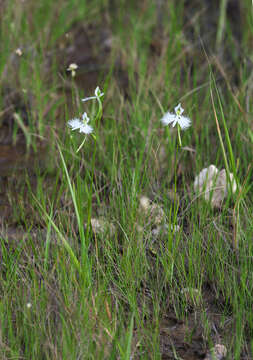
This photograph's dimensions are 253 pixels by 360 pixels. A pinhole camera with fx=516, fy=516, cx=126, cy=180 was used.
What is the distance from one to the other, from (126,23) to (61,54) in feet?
2.23

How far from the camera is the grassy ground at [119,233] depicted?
150cm

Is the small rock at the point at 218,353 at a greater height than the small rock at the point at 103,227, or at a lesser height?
lesser

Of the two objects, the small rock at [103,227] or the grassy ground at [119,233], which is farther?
the small rock at [103,227]

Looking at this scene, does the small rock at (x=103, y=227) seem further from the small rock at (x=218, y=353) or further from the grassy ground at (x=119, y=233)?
the small rock at (x=218, y=353)

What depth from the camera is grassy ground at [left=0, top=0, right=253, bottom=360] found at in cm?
150

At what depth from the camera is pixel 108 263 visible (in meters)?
1.75

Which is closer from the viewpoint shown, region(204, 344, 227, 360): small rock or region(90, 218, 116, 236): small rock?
region(204, 344, 227, 360): small rock

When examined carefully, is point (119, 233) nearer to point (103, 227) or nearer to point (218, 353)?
point (103, 227)

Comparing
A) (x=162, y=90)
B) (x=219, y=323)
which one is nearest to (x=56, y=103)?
(x=162, y=90)

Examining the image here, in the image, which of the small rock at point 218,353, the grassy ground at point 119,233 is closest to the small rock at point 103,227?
the grassy ground at point 119,233

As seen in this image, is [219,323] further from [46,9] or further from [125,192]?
[46,9]

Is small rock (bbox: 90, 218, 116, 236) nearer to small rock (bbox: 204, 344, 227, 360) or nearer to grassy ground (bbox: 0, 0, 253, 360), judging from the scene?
grassy ground (bbox: 0, 0, 253, 360)

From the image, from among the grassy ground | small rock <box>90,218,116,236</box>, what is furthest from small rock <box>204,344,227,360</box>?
small rock <box>90,218,116,236</box>

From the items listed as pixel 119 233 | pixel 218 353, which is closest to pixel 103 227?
pixel 119 233
